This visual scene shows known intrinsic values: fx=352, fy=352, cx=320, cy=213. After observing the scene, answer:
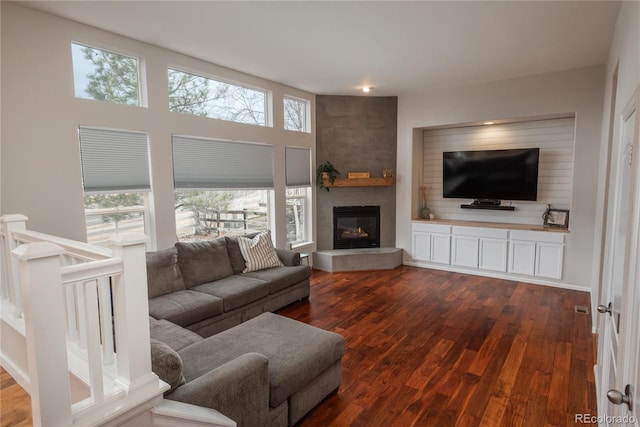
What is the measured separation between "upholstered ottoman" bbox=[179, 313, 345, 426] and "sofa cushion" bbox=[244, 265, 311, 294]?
4.30ft

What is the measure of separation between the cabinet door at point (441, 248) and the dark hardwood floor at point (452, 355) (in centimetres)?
74

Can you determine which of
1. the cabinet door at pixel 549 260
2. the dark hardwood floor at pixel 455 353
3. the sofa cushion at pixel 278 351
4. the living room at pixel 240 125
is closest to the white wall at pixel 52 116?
the living room at pixel 240 125

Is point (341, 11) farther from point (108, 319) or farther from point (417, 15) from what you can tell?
point (108, 319)

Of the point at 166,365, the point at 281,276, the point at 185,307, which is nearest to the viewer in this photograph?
the point at 166,365

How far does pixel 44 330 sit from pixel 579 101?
590 cm

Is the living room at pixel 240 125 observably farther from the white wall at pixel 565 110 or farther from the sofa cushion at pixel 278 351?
the sofa cushion at pixel 278 351

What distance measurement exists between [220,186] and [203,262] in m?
1.11

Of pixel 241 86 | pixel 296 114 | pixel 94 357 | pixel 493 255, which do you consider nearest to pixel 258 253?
pixel 241 86

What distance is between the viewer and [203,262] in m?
3.91

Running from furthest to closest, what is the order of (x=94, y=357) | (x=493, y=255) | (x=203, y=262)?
(x=493, y=255), (x=203, y=262), (x=94, y=357)

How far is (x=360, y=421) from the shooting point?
231 centimetres

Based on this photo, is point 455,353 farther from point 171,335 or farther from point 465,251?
point 465,251

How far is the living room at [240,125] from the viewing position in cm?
286

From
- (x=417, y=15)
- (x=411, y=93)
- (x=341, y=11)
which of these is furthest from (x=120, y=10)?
(x=411, y=93)
